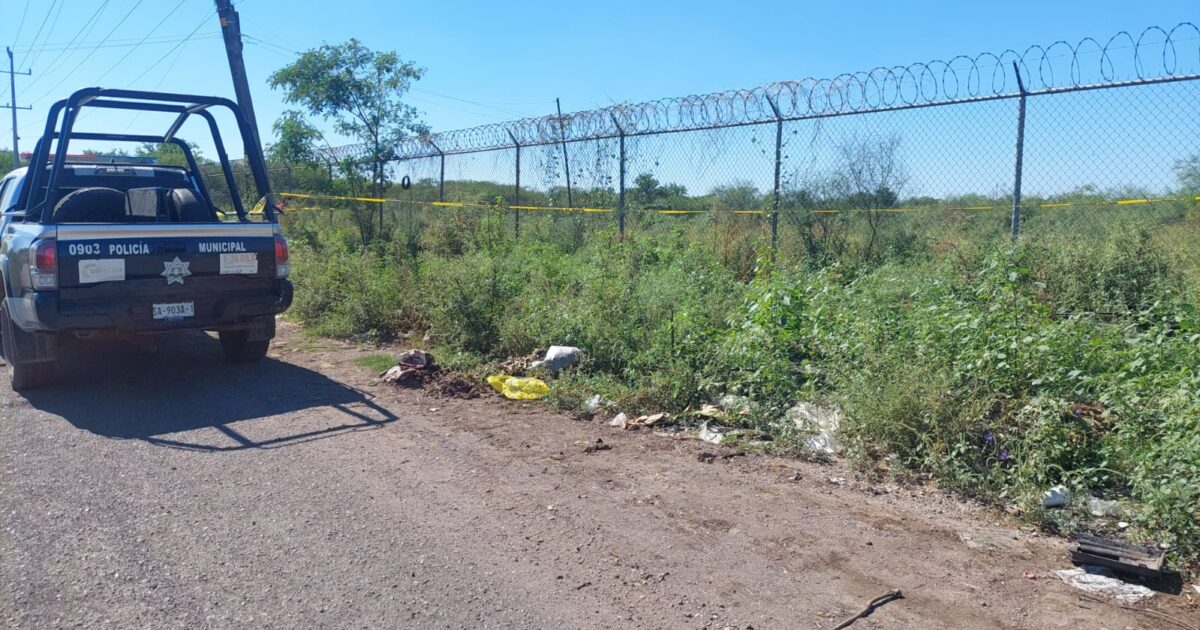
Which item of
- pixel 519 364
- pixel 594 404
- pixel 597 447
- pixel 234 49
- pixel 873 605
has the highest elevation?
pixel 234 49

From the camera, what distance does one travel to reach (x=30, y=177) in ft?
24.9

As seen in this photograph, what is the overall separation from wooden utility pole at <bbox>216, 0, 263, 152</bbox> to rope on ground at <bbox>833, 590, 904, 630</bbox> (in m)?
13.9

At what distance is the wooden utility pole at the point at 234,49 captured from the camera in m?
14.8

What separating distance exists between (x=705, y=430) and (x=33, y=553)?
3909 mm

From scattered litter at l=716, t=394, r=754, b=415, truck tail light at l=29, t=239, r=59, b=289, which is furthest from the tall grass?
truck tail light at l=29, t=239, r=59, b=289

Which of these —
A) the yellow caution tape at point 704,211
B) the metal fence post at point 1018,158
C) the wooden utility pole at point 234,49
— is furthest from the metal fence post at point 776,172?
the wooden utility pole at point 234,49

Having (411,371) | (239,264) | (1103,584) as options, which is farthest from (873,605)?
(239,264)

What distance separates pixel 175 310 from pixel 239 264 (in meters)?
0.61

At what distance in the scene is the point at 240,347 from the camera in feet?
26.6

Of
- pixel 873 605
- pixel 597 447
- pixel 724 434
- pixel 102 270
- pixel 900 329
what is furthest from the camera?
pixel 102 270

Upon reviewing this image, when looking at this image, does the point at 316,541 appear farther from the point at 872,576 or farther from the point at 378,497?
the point at 872,576

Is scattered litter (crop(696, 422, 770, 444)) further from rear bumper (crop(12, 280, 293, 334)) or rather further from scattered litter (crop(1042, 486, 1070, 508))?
rear bumper (crop(12, 280, 293, 334))

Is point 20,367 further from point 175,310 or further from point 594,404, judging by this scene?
point 594,404

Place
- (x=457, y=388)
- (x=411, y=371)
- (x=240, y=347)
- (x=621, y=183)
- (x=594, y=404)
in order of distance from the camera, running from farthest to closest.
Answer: (x=621, y=183)
(x=240, y=347)
(x=411, y=371)
(x=457, y=388)
(x=594, y=404)
